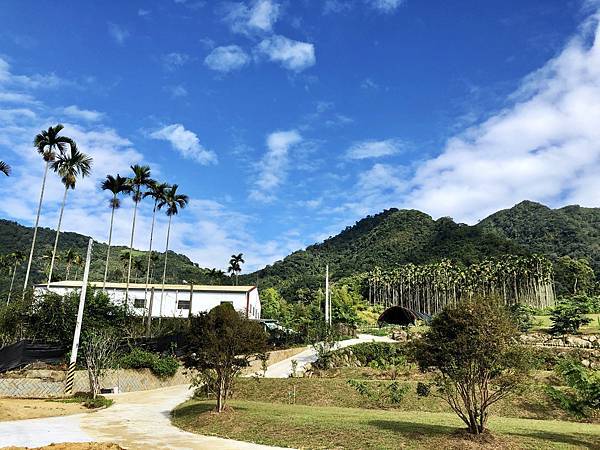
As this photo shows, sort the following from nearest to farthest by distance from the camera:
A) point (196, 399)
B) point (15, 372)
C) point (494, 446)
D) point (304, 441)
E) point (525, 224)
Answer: point (494, 446), point (304, 441), point (196, 399), point (15, 372), point (525, 224)

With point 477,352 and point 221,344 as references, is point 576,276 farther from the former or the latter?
point 477,352

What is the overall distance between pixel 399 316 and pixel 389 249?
86.5 metres

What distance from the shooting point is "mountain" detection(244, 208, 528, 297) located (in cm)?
11956

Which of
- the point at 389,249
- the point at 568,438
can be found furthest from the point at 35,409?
the point at 389,249

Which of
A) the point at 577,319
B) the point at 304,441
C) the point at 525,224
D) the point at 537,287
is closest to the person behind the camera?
the point at 304,441

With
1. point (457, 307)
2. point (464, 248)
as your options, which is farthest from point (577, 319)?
point (464, 248)

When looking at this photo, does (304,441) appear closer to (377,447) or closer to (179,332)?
(377,447)

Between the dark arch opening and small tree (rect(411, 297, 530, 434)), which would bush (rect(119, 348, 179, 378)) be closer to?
small tree (rect(411, 297, 530, 434))

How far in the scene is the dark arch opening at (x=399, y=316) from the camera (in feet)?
190

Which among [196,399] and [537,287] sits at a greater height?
[537,287]

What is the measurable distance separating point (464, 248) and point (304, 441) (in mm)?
115205

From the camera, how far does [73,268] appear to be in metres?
113

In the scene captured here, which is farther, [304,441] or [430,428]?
[430,428]

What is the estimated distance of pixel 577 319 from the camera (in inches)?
1848
